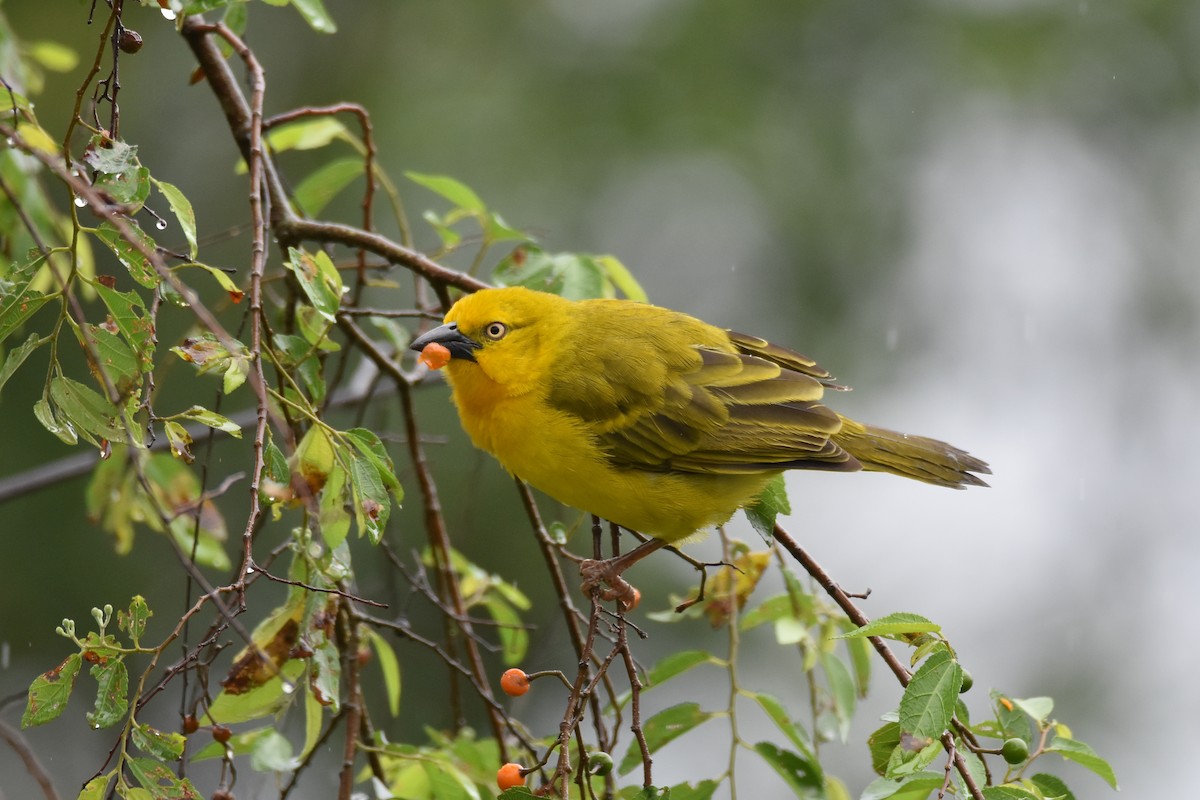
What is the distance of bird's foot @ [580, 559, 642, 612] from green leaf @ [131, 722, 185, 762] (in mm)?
1217

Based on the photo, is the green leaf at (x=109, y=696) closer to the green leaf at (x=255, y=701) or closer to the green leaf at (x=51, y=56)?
the green leaf at (x=255, y=701)

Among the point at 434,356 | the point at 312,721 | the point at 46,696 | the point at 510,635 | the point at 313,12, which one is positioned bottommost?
the point at 510,635

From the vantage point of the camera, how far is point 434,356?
3252 millimetres

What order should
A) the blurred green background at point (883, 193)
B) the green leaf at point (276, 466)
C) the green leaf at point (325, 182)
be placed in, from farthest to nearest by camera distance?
the blurred green background at point (883, 193)
the green leaf at point (325, 182)
the green leaf at point (276, 466)

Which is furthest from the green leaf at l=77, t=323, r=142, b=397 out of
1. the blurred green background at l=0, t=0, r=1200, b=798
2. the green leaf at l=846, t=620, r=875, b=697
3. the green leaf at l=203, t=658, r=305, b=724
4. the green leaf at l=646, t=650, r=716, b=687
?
the blurred green background at l=0, t=0, r=1200, b=798

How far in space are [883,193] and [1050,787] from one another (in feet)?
18.9

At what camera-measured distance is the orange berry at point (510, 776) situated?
2445mm

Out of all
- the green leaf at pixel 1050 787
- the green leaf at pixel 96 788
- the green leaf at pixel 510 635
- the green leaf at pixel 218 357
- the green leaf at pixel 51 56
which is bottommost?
the green leaf at pixel 510 635

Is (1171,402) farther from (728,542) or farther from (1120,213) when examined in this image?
(728,542)

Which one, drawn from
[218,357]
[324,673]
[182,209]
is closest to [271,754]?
[324,673]

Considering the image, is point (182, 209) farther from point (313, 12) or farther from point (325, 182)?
point (325, 182)

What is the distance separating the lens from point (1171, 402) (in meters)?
8.03

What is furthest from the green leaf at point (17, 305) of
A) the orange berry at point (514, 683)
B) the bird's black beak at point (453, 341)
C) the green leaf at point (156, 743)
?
the bird's black beak at point (453, 341)

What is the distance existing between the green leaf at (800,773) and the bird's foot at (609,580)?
0.52m
